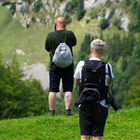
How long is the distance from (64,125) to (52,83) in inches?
72.4

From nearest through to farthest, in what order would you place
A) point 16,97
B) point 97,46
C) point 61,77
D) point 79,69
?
point 97,46
point 79,69
point 61,77
point 16,97

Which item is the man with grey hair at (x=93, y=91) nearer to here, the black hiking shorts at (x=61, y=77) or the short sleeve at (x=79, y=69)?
the short sleeve at (x=79, y=69)

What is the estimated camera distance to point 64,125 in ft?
55.6

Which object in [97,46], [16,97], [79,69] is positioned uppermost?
[97,46]

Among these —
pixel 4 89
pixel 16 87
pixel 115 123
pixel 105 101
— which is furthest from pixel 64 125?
pixel 16 87

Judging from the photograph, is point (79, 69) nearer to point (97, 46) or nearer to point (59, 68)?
point (97, 46)

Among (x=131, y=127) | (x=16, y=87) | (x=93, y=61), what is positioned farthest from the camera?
(x=16, y=87)

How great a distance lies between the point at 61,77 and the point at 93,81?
22.3 ft

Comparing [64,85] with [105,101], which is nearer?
[105,101]

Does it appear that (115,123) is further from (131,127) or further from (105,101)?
(105,101)

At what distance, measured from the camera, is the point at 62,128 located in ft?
54.4

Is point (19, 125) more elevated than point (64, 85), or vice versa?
point (64, 85)

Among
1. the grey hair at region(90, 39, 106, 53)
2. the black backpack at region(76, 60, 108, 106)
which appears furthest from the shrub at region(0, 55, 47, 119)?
the grey hair at region(90, 39, 106, 53)

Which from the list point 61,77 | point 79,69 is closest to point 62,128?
point 61,77
